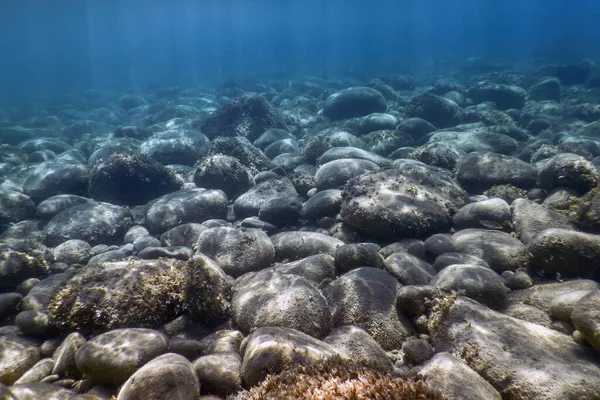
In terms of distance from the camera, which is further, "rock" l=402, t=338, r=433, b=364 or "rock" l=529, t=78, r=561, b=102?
"rock" l=529, t=78, r=561, b=102

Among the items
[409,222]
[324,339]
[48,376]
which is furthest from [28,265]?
[409,222]

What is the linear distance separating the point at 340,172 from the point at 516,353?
20.2 ft

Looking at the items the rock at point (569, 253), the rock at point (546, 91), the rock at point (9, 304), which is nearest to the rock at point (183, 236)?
the rock at point (9, 304)

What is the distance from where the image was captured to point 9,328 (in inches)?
167

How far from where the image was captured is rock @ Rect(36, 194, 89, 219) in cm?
941

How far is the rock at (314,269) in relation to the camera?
4.96 metres

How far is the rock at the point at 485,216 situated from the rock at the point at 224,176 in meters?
6.26

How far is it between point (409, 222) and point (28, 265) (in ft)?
23.5

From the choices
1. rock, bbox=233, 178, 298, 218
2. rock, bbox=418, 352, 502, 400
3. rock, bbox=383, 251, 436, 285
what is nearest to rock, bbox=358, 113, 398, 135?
rock, bbox=233, 178, 298, 218

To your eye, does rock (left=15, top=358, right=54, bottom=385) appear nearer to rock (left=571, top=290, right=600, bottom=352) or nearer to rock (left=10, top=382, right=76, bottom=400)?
rock (left=10, top=382, right=76, bottom=400)

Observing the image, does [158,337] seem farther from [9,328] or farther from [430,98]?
[430,98]

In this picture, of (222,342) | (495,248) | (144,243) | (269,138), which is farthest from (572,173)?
(269,138)

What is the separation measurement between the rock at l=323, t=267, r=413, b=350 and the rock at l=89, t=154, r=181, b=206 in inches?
314

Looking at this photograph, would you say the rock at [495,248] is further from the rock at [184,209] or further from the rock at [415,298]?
the rock at [184,209]
